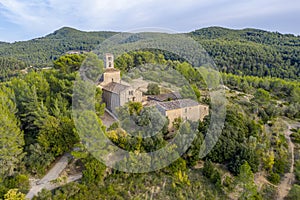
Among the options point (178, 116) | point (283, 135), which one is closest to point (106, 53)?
point (178, 116)

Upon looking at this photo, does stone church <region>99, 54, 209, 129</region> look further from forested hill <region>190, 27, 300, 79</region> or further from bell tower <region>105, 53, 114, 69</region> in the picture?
forested hill <region>190, 27, 300, 79</region>

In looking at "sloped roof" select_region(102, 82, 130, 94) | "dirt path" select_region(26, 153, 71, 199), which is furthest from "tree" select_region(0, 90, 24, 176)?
"sloped roof" select_region(102, 82, 130, 94)

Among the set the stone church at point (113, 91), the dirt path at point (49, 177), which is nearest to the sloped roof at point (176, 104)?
the stone church at point (113, 91)

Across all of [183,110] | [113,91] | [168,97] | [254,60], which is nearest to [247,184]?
[183,110]

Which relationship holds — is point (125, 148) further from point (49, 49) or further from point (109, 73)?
point (49, 49)

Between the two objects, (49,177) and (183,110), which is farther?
(183,110)

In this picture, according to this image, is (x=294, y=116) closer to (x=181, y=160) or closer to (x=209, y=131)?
(x=209, y=131)

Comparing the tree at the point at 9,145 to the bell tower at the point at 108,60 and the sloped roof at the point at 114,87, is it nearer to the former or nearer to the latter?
the sloped roof at the point at 114,87
